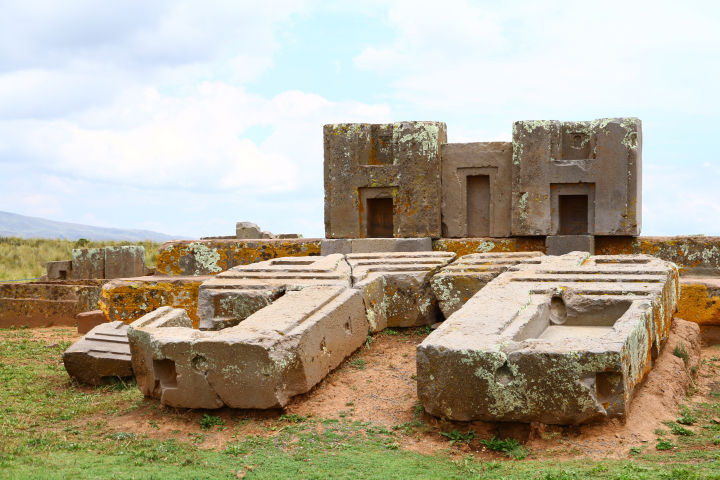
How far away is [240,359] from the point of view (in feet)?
14.8

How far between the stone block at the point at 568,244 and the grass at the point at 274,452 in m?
4.28

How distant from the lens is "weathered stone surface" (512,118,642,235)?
29.5 feet

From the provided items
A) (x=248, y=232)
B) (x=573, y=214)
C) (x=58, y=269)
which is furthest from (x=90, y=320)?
(x=248, y=232)

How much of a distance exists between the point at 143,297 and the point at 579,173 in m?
5.79

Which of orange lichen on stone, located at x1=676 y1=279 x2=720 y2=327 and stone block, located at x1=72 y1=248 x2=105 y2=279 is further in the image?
stone block, located at x1=72 y1=248 x2=105 y2=279

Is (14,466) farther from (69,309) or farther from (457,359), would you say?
(69,309)

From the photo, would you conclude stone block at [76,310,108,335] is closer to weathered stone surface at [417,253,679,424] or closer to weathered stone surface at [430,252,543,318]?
weathered stone surface at [430,252,543,318]

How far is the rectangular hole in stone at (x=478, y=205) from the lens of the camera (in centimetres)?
981

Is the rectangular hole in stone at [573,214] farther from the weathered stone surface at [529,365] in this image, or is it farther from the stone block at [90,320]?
the stone block at [90,320]

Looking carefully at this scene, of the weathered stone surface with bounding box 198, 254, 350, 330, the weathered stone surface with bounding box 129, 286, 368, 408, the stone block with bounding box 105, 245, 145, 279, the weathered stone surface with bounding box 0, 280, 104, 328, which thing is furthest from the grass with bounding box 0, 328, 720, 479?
the stone block with bounding box 105, 245, 145, 279

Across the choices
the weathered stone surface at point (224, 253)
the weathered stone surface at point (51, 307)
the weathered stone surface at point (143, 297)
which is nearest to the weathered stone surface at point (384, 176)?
the weathered stone surface at point (224, 253)

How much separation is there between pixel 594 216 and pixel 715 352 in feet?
8.54

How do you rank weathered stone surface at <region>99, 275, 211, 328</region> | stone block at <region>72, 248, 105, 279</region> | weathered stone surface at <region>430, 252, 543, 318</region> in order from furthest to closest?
stone block at <region>72, 248, 105, 279</region>, weathered stone surface at <region>99, 275, 211, 328</region>, weathered stone surface at <region>430, 252, 543, 318</region>

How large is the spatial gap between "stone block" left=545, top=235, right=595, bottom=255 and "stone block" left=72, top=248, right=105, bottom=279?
9744mm
